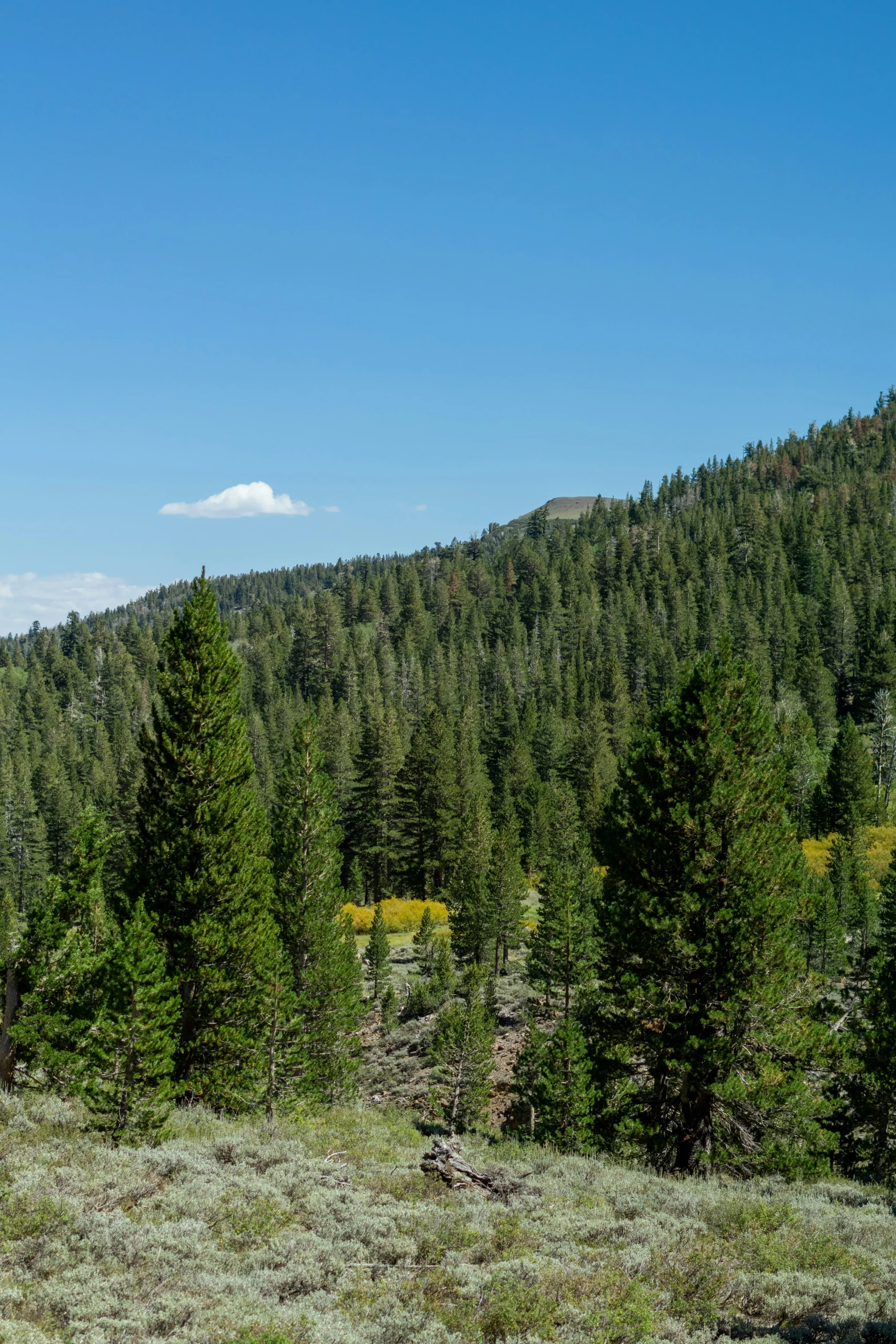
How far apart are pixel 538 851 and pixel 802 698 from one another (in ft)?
193

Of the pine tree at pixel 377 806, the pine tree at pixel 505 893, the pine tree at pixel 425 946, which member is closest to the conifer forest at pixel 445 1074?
the pine tree at pixel 505 893

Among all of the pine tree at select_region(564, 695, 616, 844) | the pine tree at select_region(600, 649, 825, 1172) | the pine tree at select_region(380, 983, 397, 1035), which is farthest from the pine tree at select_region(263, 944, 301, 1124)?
the pine tree at select_region(564, 695, 616, 844)

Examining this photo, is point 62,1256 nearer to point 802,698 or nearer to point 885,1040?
point 885,1040

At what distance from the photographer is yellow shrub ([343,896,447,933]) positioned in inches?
2237

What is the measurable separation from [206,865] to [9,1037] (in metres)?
5.15

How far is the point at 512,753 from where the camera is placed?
8344 cm

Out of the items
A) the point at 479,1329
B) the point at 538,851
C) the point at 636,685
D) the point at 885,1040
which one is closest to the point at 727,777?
the point at 885,1040

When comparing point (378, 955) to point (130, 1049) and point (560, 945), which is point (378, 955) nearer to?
point (560, 945)

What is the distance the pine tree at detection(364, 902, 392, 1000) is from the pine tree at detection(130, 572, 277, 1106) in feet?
70.2

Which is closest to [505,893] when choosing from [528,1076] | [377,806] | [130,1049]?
[528,1076]

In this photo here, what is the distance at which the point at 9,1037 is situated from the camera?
15.9m

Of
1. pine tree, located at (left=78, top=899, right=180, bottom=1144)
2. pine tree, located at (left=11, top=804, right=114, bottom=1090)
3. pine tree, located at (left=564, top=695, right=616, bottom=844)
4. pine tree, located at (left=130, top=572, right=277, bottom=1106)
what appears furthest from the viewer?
pine tree, located at (left=564, top=695, right=616, bottom=844)

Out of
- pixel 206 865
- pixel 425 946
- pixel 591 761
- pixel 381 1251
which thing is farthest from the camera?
pixel 591 761

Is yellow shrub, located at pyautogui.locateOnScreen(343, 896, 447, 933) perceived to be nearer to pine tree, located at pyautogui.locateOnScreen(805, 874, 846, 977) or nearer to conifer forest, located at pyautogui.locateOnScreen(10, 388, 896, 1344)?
conifer forest, located at pyautogui.locateOnScreen(10, 388, 896, 1344)
